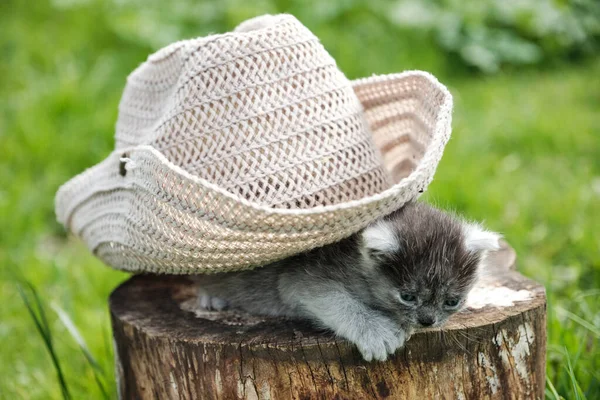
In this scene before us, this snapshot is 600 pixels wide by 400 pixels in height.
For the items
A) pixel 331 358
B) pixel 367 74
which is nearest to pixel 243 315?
pixel 331 358

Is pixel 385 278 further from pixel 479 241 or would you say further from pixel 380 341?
pixel 479 241

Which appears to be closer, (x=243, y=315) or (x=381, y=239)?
(x=381, y=239)

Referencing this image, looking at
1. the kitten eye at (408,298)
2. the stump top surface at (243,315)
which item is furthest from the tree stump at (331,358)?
the kitten eye at (408,298)

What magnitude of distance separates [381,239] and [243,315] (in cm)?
64

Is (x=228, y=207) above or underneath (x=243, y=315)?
above

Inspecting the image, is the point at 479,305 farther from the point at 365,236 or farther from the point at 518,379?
the point at 365,236

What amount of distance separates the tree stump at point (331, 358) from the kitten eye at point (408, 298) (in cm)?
11

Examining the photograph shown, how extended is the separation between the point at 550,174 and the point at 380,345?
12.6 ft

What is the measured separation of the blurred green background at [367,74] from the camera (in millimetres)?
3510

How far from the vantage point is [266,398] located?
→ 2064 mm

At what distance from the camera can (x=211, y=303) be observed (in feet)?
8.00

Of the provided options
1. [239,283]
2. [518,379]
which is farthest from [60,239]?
[518,379]

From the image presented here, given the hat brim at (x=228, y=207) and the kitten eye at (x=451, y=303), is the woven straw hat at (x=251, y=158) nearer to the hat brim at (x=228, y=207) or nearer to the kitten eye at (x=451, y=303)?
the hat brim at (x=228, y=207)

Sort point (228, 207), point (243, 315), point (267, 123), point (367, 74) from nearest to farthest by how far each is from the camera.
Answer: point (228, 207) → point (267, 123) → point (243, 315) → point (367, 74)
